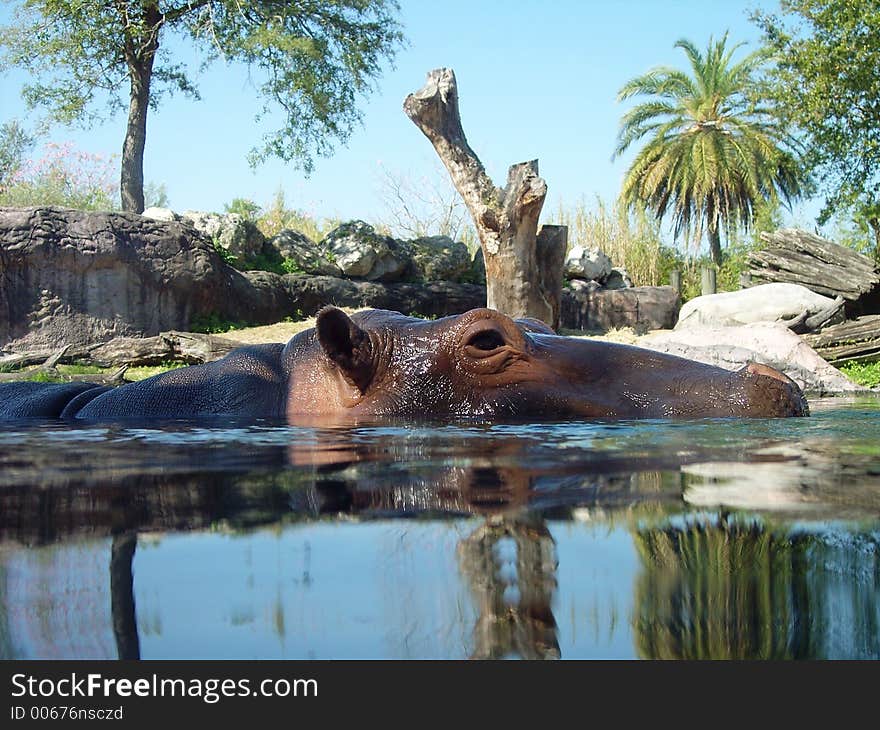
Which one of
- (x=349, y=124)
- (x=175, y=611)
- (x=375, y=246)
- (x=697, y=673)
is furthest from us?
(x=349, y=124)

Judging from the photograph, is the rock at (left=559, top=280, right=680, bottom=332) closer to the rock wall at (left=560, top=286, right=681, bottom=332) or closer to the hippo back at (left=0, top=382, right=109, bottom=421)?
the rock wall at (left=560, top=286, right=681, bottom=332)

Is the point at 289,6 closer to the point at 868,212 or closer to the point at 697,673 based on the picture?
the point at 868,212

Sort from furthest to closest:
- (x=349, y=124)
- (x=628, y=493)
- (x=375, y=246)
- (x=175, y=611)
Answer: (x=349, y=124)
(x=375, y=246)
(x=628, y=493)
(x=175, y=611)

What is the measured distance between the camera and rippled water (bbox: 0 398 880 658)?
0.76 meters

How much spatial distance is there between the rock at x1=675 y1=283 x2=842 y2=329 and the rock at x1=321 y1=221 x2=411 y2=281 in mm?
5353

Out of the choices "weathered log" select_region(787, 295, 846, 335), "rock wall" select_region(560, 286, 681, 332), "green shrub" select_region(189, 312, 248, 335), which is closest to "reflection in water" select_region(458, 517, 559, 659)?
"weathered log" select_region(787, 295, 846, 335)

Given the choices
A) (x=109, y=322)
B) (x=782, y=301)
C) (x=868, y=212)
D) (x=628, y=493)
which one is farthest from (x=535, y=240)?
(x=628, y=493)

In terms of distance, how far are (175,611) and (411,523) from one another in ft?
1.49

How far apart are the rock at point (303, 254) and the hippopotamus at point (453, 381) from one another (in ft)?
42.4

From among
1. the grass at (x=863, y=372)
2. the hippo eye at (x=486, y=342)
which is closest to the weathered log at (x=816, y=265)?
the grass at (x=863, y=372)

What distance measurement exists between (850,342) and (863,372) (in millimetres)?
1133

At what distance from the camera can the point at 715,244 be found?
1138 inches

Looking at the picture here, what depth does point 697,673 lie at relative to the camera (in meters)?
0.67

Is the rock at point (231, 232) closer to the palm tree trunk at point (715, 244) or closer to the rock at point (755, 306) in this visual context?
the rock at point (755, 306)
